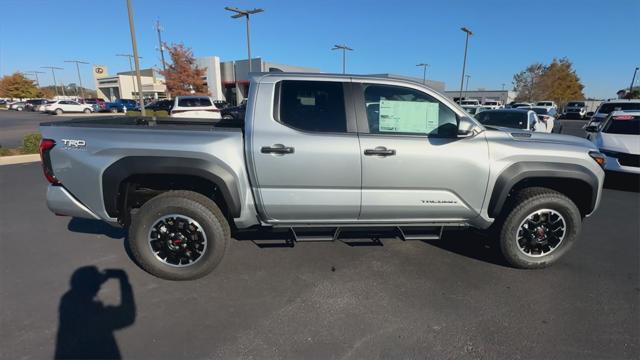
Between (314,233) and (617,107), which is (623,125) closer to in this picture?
(314,233)

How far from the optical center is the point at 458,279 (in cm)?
333

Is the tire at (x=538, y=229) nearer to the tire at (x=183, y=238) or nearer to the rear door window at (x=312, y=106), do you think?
the rear door window at (x=312, y=106)

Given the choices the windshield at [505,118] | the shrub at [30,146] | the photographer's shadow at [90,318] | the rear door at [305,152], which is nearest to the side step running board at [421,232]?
the rear door at [305,152]

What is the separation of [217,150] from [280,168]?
59 centimetres

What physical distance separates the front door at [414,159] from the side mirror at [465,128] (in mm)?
55

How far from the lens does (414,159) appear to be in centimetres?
312

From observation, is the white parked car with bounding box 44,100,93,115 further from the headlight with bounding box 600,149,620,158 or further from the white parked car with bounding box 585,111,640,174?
the headlight with bounding box 600,149,620,158

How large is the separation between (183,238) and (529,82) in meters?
62.6

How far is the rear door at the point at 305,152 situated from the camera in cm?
303

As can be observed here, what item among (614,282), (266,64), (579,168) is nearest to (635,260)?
(614,282)

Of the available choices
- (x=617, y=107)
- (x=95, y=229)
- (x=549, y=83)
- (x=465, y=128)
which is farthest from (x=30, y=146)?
(x=549, y=83)

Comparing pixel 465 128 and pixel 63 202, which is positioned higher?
pixel 465 128

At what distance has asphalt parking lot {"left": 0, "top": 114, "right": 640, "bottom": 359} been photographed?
240cm

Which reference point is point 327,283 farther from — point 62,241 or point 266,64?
point 266,64
